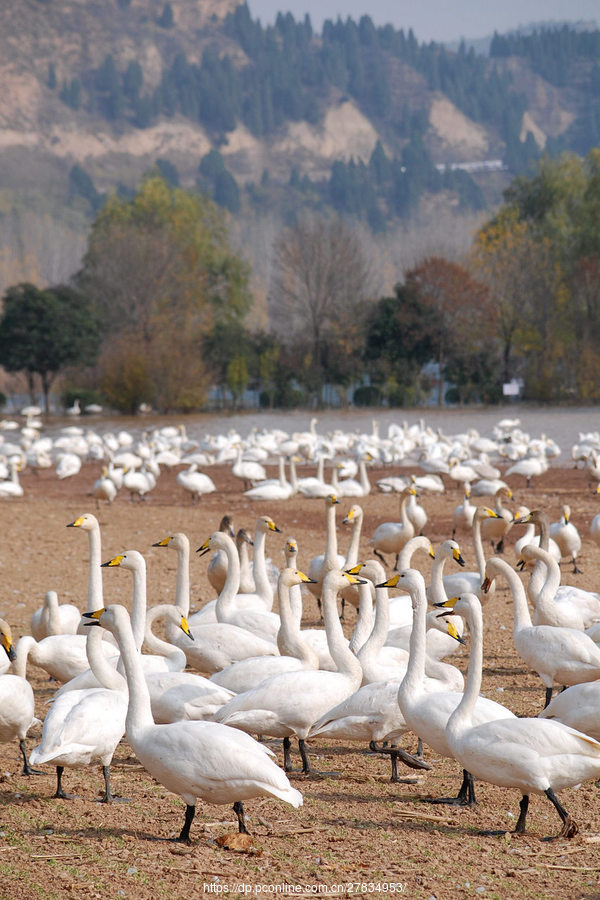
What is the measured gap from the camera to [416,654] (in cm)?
560

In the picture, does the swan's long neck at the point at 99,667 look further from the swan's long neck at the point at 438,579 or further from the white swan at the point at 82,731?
the swan's long neck at the point at 438,579

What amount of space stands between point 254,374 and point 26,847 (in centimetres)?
5407

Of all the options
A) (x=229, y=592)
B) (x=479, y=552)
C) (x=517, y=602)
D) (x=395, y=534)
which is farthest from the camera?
(x=395, y=534)

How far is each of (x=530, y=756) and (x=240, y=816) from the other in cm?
134

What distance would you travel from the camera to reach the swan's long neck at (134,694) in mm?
4781

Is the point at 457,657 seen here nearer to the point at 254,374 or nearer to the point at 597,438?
the point at 597,438

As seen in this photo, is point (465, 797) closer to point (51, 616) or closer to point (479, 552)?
point (51, 616)

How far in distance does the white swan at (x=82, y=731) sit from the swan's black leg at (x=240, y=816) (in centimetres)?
73

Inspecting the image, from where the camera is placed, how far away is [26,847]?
4.53m

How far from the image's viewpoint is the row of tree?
50469 mm

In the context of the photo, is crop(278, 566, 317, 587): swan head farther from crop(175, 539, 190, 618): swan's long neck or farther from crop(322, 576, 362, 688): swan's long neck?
crop(175, 539, 190, 618): swan's long neck

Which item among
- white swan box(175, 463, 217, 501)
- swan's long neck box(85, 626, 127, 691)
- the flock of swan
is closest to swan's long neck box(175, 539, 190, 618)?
the flock of swan

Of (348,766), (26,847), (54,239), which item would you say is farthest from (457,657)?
(54,239)

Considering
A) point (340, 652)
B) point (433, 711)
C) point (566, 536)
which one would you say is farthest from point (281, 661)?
point (566, 536)
